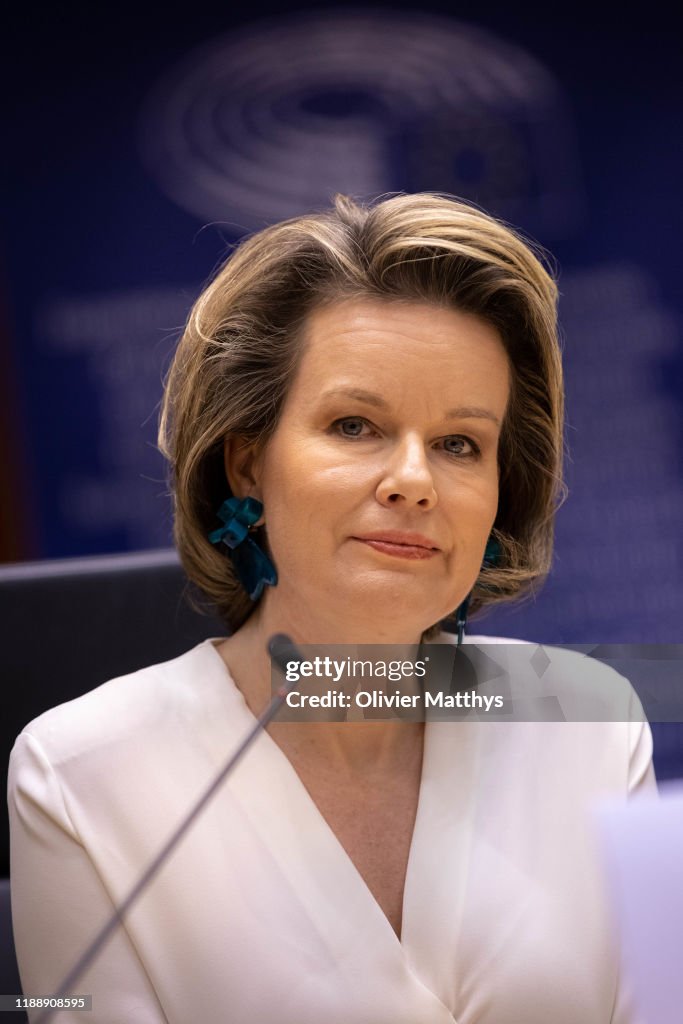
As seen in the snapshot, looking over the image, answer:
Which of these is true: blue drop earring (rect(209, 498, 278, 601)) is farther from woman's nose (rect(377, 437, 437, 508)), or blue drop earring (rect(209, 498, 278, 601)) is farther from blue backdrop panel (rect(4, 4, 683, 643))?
blue backdrop panel (rect(4, 4, 683, 643))

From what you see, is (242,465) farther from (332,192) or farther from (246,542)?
(332,192)

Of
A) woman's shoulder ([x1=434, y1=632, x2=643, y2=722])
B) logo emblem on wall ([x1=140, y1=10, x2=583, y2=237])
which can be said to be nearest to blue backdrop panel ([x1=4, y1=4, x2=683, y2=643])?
logo emblem on wall ([x1=140, y1=10, x2=583, y2=237])

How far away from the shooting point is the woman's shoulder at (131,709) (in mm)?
1184

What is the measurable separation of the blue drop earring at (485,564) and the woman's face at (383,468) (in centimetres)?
12

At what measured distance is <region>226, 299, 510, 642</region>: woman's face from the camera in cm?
112

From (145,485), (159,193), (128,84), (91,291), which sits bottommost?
(145,485)

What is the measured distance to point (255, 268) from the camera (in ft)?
4.19

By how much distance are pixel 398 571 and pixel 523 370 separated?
32 centimetres

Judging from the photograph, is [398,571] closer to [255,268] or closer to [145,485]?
[255,268]

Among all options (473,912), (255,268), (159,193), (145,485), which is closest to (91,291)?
(159,193)

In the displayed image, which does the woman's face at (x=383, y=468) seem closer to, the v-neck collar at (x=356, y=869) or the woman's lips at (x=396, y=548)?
the woman's lips at (x=396, y=548)

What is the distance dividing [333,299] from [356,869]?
0.58 meters

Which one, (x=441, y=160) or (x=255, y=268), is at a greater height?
(x=255, y=268)

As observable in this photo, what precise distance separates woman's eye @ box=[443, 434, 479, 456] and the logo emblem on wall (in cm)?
133
